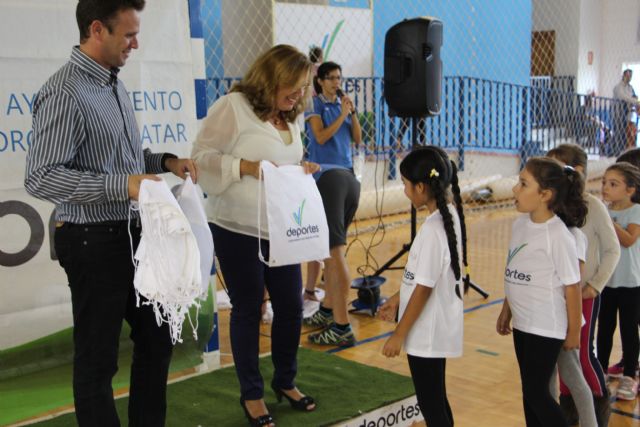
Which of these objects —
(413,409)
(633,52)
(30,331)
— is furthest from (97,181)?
(633,52)

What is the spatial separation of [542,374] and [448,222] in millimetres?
559

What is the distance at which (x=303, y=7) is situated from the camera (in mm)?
7715

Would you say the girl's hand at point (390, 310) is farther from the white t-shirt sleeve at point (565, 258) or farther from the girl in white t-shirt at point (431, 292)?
the white t-shirt sleeve at point (565, 258)

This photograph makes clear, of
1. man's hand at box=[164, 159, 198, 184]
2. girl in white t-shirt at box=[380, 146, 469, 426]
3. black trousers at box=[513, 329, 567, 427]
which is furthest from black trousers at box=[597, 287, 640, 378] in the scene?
man's hand at box=[164, 159, 198, 184]

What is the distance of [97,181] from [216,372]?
1.61 meters

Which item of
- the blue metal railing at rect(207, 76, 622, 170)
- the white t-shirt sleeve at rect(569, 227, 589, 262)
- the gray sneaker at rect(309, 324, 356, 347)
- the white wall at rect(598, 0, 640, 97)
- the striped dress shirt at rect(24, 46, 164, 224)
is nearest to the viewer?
the striped dress shirt at rect(24, 46, 164, 224)

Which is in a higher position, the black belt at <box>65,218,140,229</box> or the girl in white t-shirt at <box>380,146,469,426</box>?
the black belt at <box>65,218,140,229</box>

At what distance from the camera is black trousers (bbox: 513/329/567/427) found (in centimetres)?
226

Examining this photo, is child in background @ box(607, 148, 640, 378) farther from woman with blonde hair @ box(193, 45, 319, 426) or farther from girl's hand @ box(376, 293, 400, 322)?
woman with blonde hair @ box(193, 45, 319, 426)

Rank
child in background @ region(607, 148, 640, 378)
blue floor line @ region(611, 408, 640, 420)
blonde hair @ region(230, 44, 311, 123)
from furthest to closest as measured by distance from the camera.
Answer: child in background @ region(607, 148, 640, 378) < blue floor line @ region(611, 408, 640, 420) < blonde hair @ region(230, 44, 311, 123)

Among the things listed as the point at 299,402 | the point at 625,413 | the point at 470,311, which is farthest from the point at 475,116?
the point at 299,402

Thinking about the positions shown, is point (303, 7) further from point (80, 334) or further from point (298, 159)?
point (80, 334)

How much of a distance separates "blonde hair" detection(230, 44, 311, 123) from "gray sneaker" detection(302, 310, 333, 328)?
1871 mm

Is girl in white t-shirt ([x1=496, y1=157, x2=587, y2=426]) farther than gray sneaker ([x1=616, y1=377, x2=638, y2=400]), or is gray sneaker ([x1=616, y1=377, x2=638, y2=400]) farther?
gray sneaker ([x1=616, y1=377, x2=638, y2=400])
